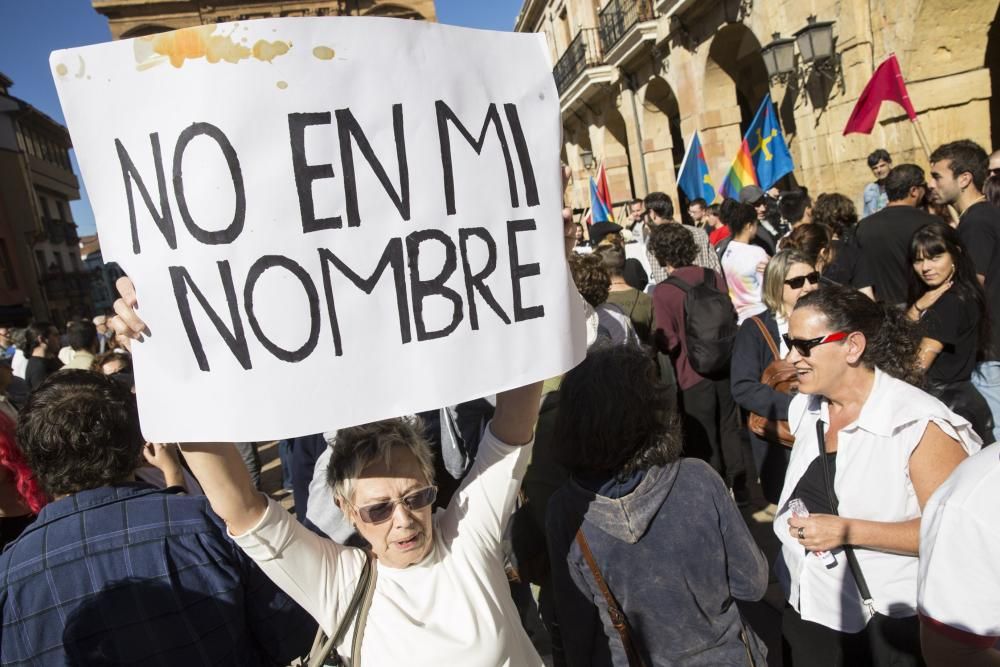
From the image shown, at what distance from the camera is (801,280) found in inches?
127

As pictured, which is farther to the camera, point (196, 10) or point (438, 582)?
point (196, 10)

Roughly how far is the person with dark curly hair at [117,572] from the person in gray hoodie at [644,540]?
74cm

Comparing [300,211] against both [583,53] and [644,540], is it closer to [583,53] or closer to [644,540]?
[644,540]

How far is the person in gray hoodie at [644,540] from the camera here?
178cm

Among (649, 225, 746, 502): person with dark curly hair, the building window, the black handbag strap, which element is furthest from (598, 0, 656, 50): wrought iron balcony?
the building window

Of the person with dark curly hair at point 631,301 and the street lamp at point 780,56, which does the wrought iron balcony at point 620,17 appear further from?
the person with dark curly hair at point 631,301

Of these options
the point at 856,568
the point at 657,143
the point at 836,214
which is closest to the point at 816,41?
the point at 836,214

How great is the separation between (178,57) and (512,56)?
0.63m

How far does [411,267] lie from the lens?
4.35ft

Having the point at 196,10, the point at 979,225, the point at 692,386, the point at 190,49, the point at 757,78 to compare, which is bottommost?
the point at 692,386

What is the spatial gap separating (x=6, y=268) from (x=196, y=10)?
14.7 metres

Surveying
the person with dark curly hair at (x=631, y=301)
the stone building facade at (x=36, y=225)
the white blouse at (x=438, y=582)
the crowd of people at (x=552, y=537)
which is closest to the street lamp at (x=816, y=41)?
the person with dark curly hair at (x=631, y=301)

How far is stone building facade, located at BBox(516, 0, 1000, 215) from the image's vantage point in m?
7.48

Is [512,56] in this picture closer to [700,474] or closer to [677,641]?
[700,474]
